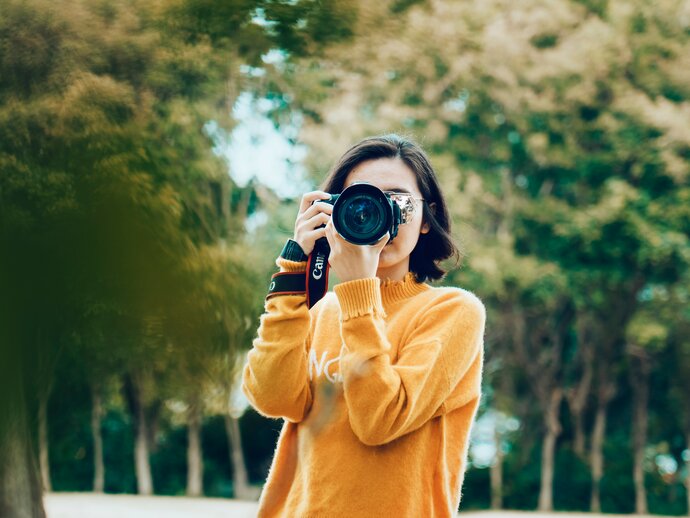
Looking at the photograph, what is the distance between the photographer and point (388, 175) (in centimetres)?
130

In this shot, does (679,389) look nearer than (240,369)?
No

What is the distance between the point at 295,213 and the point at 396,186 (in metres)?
2.99

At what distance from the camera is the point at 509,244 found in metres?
11.2

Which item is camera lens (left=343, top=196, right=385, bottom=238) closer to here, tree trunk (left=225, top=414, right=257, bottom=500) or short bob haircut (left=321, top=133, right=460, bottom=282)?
short bob haircut (left=321, top=133, right=460, bottom=282)

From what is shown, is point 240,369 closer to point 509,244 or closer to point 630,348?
point 509,244

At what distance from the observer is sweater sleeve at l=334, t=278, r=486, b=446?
1.07 metres

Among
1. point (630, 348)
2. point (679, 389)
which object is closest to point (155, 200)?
point (630, 348)

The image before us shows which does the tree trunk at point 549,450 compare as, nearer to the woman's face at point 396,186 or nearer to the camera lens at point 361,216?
the woman's face at point 396,186

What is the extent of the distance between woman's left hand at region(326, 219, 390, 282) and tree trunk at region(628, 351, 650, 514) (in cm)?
1341

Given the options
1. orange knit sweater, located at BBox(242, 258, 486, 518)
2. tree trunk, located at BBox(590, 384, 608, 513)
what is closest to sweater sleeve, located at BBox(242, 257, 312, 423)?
orange knit sweater, located at BBox(242, 258, 486, 518)

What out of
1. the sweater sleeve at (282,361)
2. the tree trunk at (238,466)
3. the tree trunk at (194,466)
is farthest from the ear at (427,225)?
the tree trunk at (194,466)

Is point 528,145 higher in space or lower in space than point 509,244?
higher

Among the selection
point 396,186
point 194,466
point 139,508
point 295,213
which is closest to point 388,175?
point 396,186

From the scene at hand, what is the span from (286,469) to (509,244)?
33.8 ft
